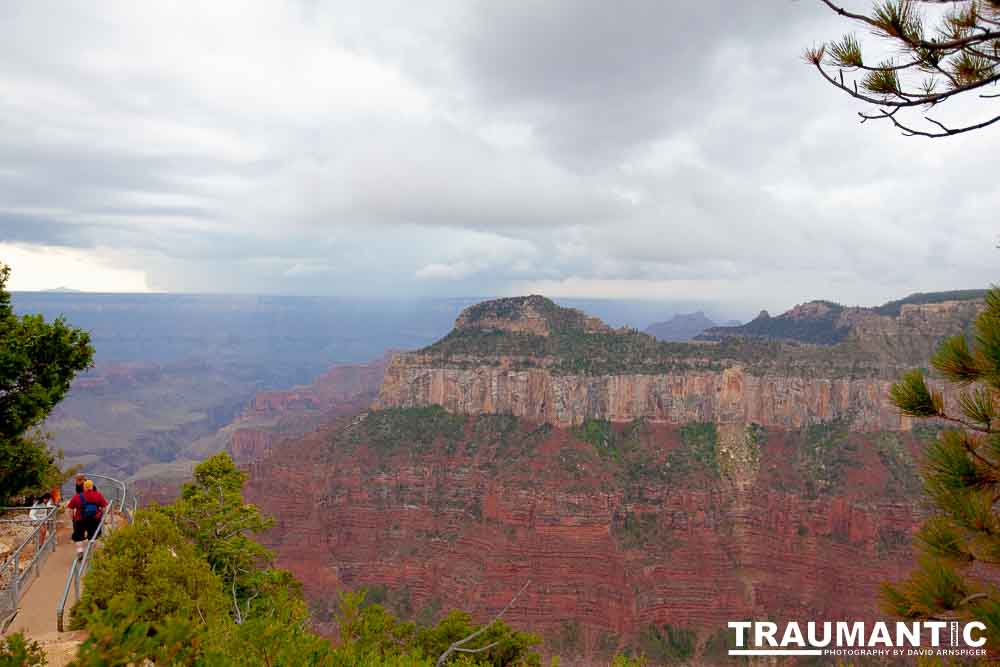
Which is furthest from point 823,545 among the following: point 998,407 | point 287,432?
point 287,432

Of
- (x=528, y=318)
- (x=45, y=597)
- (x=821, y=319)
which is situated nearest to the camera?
(x=45, y=597)

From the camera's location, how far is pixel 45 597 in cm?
1438

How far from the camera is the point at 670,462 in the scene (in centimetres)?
7400

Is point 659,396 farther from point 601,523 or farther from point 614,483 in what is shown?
point 601,523

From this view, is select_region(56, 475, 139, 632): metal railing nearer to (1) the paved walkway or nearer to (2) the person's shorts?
(2) the person's shorts

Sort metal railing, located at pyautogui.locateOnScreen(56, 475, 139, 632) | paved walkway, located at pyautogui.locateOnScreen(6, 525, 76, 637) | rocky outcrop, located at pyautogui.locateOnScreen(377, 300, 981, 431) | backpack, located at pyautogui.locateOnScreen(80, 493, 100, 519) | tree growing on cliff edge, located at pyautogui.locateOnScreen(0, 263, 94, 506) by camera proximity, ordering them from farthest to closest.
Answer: rocky outcrop, located at pyautogui.locateOnScreen(377, 300, 981, 431) < tree growing on cliff edge, located at pyautogui.locateOnScreen(0, 263, 94, 506) < backpack, located at pyautogui.locateOnScreen(80, 493, 100, 519) < metal railing, located at pyautogui.locateOnScreen(56, 475, 139, 632) < paved walkway, located at pyautogui.locateOnScreen(6, 525, 76, 637)

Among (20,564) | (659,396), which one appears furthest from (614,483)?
Result: (20,564)

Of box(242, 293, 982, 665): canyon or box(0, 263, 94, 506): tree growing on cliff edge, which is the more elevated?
box(0, 263, 94, 506): tree growing on cliff edge

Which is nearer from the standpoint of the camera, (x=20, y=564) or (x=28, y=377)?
(x=20, y=564)

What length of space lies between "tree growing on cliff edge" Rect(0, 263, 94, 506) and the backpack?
366 cm

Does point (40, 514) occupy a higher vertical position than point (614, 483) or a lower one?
higher

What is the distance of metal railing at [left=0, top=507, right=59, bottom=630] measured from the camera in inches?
530

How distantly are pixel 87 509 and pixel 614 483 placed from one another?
62045 mm

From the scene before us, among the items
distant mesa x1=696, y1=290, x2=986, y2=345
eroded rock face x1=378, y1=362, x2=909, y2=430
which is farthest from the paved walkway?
distant mesa x1=696, y1=290, x2=986, y2=345
